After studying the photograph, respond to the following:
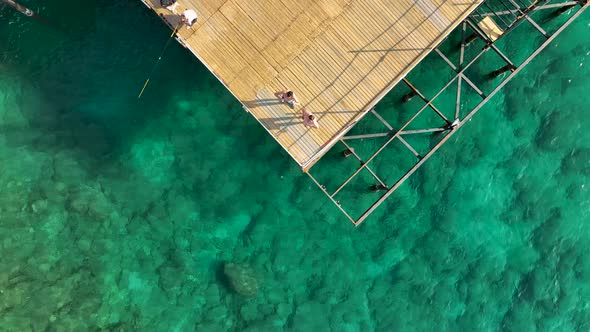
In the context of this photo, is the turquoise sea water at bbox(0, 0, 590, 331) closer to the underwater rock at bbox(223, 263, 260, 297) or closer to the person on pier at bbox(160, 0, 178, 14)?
the underwater rock at bbox(223, 263, 260, 297)

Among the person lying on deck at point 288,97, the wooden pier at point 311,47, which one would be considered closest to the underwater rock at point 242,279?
the wooden pier at point 311,47

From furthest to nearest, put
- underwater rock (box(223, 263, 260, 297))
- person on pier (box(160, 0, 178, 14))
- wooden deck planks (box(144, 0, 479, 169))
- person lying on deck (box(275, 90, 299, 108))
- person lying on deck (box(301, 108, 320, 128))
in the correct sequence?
underwater rock (box(223, 263, 260, 297)) → wooden deck planks (box(144, 0, 479, 169)) → person on pier (box(160, 0, 178, 14)) → person lying on deck (box(301, 108, 320, 128)) → person lying on deck (box(275, 90, 299, 108))

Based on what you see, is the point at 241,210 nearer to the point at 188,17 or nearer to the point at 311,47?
the point at 311,47

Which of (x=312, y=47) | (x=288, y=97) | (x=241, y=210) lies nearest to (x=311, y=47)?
(x=312, y=47)

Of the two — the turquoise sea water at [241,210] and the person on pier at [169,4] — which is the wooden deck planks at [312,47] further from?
the turquoise sea water at [241,210]

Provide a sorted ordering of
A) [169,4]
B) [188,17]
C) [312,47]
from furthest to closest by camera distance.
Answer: [312,47] < [169,4] < [188,17]

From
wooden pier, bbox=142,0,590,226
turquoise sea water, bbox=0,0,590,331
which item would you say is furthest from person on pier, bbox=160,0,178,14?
turquoise sea water, bbox=0,0,590,331
